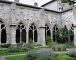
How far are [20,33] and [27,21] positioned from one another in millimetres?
1983

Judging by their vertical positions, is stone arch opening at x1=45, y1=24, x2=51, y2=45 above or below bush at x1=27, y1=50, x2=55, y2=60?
above

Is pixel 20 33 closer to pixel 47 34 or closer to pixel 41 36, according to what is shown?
pixel 41 36

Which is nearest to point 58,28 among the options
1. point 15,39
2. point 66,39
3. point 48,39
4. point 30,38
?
point 66,39

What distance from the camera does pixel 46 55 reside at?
11102 mm

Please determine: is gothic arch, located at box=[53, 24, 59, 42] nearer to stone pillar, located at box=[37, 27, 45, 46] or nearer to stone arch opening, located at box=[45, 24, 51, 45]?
stone arch opening, located at box=[45, 24, 51, 45]

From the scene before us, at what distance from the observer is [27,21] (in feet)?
83.6

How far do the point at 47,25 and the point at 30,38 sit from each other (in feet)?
13.7

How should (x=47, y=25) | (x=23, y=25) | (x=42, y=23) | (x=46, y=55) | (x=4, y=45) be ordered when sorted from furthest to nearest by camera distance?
(x=47, y=25) → (x=42, y=23) → (x=23, y=25) → (x=4, y=45) → (x=46, y=55)

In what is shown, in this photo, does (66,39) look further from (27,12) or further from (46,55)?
(46,55)

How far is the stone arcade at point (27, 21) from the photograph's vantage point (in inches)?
910

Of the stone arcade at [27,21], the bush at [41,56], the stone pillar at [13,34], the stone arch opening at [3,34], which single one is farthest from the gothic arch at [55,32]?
the bush at [41,56]

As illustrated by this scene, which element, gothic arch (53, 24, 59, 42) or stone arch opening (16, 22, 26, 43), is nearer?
stone arch opening (16, 22, 26, 43)

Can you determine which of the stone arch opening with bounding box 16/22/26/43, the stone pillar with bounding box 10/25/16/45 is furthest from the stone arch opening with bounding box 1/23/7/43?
the stone arch opening with bounding box 16/22/26/43

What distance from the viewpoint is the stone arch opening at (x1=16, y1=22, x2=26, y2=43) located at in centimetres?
2459
